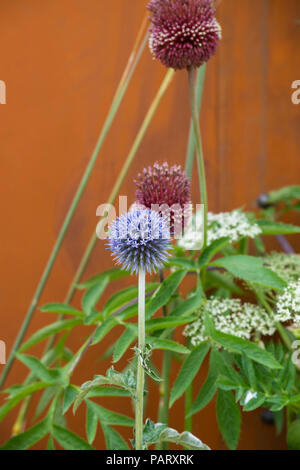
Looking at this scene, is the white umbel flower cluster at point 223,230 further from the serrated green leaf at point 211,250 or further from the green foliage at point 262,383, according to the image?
the green foliage at point 262,383

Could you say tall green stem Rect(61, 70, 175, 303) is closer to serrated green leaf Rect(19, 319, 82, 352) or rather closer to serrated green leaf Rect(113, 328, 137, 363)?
serrated green leaf Rect(19, 319, 82, 352)

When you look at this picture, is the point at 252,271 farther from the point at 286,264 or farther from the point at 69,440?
the point at 69,440

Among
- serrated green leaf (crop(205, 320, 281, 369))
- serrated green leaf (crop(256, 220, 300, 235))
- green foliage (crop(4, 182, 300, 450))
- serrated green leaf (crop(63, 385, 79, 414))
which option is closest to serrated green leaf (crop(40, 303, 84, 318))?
green foliage (crop(4, 182, 300, 450))

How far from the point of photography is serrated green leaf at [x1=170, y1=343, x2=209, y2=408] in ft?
2.09

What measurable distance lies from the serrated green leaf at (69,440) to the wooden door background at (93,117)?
420 millimetres

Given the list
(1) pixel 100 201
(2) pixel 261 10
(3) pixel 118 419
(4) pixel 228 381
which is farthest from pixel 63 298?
(2) pixel 261 10

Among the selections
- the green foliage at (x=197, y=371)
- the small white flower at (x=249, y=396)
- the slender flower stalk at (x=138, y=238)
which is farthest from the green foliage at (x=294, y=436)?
the slender flower stalk at (x=138, y=238)

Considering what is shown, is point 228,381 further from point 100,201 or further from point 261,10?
point 261,10

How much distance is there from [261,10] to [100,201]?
59 cm

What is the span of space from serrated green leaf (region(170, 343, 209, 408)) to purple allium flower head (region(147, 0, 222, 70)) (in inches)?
14.7

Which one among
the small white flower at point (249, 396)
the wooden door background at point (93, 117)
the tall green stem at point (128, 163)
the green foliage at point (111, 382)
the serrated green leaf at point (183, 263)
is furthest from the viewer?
the wooden door background at point (93, 117)

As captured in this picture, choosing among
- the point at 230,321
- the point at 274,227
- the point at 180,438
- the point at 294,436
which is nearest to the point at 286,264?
the point at 274,227

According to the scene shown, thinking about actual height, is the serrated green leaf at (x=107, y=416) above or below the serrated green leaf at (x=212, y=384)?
below

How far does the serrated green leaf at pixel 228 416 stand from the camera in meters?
0.65
